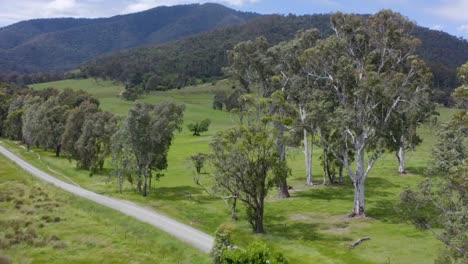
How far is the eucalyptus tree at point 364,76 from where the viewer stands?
1895 inches

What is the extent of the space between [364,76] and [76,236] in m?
33.9

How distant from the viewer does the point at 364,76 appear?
48812mm

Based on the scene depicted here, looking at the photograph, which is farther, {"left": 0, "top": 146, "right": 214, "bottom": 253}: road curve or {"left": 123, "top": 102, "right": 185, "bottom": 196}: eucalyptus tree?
{"left": 123, "top": 102, "right": 185, "bottom": 196}: eucalyptus tree

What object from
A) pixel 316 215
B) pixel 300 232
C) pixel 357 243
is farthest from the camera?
pixel 316 215

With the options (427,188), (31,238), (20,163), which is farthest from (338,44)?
(20,163)

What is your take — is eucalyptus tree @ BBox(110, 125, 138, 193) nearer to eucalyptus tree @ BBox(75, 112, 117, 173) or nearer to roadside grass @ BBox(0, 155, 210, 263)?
roadside grass @ BBox(0, 155, 210, 263)

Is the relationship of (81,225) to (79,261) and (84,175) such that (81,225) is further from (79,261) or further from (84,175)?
(84,175)

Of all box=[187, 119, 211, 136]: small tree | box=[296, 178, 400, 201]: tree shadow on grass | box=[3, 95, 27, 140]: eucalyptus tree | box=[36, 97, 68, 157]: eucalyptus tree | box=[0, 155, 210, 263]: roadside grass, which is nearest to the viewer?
box=[0, 155, 210, 263]: roadside grass

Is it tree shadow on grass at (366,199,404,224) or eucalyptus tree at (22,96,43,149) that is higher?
eucalyptus tree at (22,96,43,149)

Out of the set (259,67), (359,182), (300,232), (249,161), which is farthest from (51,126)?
(359,182)

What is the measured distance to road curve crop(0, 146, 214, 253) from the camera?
42697 millimetres

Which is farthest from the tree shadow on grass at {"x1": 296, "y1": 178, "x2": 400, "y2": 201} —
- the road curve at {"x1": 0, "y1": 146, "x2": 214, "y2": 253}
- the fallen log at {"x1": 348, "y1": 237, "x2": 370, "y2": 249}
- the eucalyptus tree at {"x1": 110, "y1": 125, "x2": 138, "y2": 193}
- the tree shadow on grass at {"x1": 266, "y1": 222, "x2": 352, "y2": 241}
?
the eucalyptus tree at {"x1": 110, "y1": 125, "x2": 138, "y2": 193}

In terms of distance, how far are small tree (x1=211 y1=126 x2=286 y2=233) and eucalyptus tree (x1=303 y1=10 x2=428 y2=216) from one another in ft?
30.4

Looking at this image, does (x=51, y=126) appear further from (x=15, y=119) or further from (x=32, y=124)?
(x=15, y=119)
